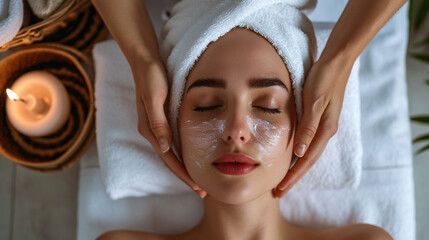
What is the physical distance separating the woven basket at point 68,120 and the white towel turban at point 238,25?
0.43m

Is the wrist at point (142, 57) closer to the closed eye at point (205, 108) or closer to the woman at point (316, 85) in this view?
the woman at point (316, 85)

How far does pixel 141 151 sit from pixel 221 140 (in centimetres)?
41

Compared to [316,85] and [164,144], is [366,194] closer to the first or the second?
[316,85]

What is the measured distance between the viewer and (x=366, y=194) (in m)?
1.24

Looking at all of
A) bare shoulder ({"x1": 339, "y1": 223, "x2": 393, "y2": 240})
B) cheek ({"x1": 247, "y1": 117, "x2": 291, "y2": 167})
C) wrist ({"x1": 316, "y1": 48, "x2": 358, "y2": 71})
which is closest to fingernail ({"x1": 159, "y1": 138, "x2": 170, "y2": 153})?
cheek ({"x1": 247, "y1": 117, "x2": 291, "y2": 167})

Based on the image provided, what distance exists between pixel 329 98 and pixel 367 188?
49cm

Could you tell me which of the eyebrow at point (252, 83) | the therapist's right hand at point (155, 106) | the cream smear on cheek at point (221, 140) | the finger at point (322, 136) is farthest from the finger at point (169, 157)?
the finger at point (322, 136)

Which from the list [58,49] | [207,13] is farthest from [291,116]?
[58,49]

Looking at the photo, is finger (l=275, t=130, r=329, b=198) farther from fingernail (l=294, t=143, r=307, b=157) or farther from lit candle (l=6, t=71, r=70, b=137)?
lit candle (l=6, t=71, r=70, b=137)

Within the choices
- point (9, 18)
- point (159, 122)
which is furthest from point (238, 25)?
point (9, 18)

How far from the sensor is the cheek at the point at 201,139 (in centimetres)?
89

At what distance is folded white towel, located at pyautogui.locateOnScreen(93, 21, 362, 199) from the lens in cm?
117

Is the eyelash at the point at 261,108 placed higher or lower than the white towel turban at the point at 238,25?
lower

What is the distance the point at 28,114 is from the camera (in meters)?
1.22
